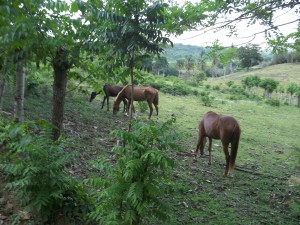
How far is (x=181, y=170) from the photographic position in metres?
7.64

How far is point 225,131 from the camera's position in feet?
25.6

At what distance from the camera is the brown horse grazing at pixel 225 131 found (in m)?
7.56

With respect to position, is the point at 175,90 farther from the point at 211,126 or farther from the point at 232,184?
the point at 232,184

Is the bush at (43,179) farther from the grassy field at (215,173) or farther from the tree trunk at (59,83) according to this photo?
the tree trunk at (59,83)

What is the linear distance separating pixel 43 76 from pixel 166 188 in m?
14.3

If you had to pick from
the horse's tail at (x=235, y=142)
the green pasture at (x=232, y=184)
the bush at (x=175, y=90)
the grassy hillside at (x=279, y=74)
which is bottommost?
the green pasture at (x=232, y=184)

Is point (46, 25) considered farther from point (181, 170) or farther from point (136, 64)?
point (181, 170)

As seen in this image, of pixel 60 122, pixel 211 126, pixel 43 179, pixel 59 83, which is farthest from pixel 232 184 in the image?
pixel 43 179

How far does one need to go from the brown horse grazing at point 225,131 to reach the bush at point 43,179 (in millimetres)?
4683

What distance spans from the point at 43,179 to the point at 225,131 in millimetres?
5356

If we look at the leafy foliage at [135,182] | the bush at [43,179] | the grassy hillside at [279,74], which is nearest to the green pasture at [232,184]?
the leafy foliage at [135,182]

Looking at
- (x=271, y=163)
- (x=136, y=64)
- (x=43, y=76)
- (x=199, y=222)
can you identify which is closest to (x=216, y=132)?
(x=271, y=163)

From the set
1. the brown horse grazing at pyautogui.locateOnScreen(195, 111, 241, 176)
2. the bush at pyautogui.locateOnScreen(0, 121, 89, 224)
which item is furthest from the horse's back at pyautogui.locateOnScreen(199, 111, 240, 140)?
the bush at pyautogui.locateOnScreen(0, 121, 89, 224)

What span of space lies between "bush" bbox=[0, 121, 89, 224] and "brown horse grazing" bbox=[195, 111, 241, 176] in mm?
4683
